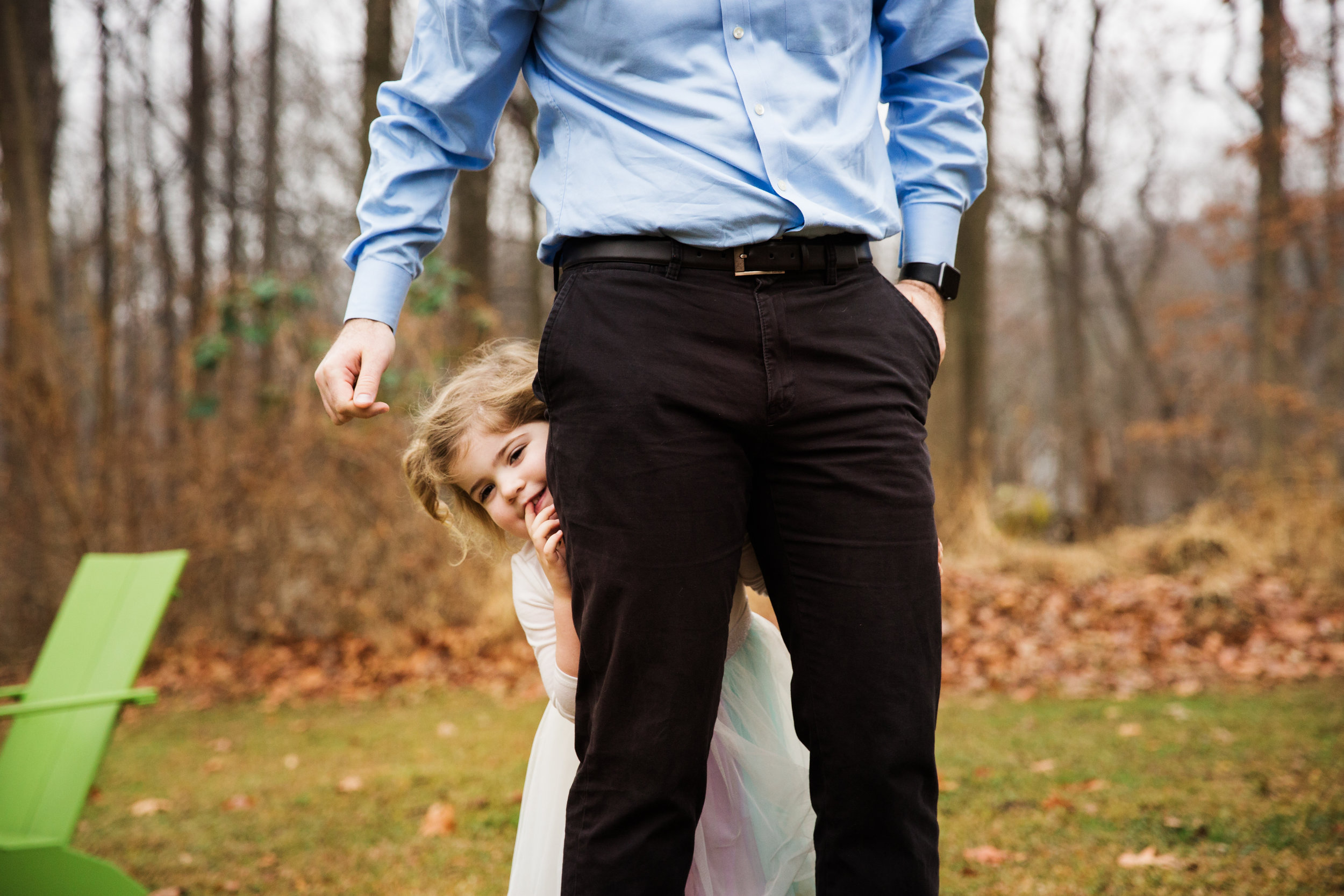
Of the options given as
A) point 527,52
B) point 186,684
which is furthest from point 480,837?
point 186,684

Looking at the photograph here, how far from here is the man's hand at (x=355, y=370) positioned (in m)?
1.33

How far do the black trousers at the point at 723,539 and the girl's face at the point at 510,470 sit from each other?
1.44 ft

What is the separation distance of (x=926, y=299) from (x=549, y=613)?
875mm

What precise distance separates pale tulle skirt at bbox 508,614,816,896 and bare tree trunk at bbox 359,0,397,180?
5.87 metres

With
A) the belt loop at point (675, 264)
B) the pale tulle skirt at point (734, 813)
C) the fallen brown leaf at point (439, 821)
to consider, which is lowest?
the fallen brown leaf at point (439, 821)

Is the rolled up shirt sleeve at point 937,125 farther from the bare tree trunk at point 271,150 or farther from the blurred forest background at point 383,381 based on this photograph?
Result: the bare tree trunk at point 271,150

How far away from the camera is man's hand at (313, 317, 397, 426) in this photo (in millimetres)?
1328

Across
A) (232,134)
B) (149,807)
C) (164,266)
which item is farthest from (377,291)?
(232,134)

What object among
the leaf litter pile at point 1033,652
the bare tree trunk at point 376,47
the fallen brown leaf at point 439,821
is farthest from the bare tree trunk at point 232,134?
the fallen brown leaf at point 439,821

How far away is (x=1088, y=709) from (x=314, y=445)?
4.53 metres

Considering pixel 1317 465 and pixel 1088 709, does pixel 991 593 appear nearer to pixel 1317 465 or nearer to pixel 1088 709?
pixel 1088 709

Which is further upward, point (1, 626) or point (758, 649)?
point (758, 649)

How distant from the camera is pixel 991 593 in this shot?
6699 millimetres

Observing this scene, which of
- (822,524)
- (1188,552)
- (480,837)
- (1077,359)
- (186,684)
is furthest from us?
(1077,359)
